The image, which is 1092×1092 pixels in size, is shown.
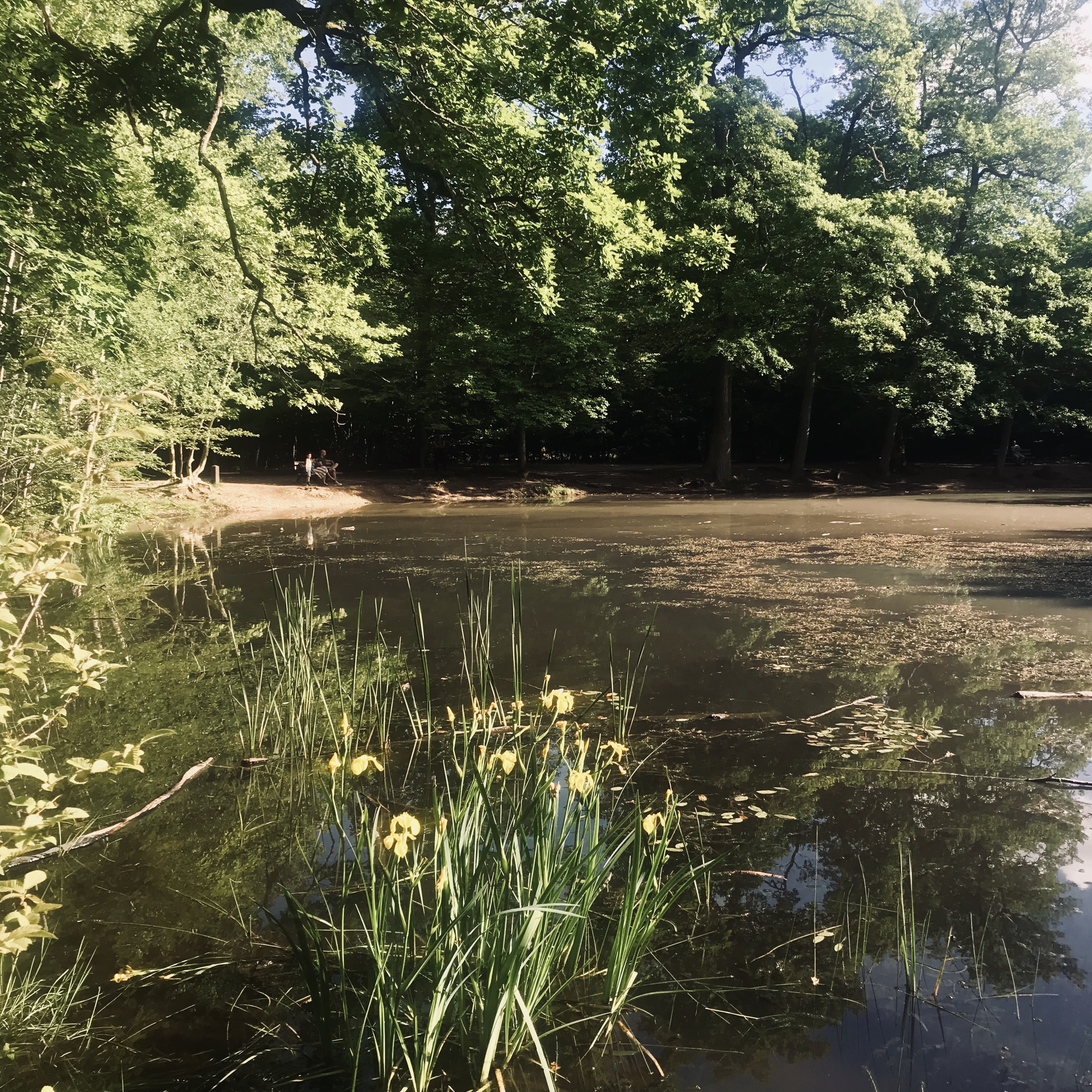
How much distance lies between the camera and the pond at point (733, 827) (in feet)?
7.17

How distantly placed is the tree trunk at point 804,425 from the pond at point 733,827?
17.0m

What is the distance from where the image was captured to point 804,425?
83.6 feet

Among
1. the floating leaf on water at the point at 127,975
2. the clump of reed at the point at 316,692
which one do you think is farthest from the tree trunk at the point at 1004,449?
the floating leaf on water at the point at 127,975

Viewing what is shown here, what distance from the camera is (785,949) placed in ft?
8.53

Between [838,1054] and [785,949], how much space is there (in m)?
0.44

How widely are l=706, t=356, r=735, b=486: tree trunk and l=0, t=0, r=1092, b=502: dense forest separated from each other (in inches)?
5.0

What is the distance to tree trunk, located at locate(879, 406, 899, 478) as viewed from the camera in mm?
26312

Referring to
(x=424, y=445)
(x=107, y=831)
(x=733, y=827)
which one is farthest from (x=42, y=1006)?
(x=424, y=445)

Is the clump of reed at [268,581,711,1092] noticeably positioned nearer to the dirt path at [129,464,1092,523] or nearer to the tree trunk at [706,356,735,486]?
the dirt path at [129,464,1092,523]

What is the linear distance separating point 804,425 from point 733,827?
23594 mm

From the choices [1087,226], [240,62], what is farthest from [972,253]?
[240,62]

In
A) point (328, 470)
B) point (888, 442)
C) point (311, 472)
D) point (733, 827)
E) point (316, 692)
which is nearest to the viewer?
point (733, 827)

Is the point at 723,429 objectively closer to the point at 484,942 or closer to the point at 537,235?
the point at 537,235

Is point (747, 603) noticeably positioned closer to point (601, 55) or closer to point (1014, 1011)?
point (601, 55)
